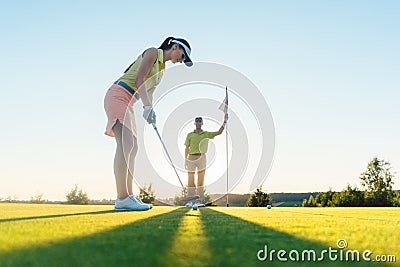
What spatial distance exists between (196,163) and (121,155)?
4899mm

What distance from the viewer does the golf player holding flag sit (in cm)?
980

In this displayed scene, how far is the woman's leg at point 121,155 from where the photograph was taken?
17.1 feet

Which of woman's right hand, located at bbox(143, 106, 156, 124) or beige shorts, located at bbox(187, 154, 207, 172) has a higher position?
woman's right hand, located at bbox(143, 106, 156, 124)

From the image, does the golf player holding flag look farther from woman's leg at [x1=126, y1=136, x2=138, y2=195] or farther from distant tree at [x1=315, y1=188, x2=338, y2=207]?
distant tree at [x1=315, y1=188, x2=338, y2=207]

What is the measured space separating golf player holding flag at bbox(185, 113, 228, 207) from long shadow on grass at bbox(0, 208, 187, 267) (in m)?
7.82

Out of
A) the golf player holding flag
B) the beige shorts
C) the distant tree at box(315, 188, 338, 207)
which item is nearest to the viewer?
the golf player holding flag

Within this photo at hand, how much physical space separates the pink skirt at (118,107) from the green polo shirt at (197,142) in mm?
4679

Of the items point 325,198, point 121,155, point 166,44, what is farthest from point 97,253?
point 325,198

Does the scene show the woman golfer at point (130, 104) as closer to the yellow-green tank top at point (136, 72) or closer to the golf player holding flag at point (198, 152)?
the yellow-green tank top at point (136, 72)

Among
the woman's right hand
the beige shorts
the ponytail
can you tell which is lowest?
the beige shorts

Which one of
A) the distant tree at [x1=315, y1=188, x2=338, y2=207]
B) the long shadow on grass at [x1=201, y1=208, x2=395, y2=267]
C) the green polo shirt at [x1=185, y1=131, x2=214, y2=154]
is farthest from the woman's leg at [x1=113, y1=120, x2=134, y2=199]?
the distant tree at [x1=315, y1=188, x2=338, y2=207]

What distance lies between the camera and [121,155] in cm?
522

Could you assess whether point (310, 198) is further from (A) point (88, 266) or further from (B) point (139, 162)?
(A) point (88, 266)

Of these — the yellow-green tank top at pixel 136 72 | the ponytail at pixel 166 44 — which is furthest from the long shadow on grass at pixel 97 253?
the ponytail at pixel 166 44
